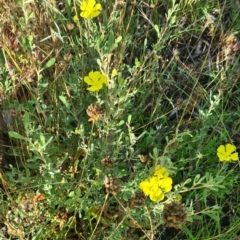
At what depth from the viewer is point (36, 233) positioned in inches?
55.6

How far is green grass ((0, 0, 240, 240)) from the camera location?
1385mm

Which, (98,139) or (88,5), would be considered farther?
(98,139)

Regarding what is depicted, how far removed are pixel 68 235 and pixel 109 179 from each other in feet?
1.51

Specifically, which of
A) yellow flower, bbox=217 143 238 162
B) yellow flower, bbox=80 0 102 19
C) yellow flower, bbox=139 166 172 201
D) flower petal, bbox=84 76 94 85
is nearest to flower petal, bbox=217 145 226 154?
yellow flower, bbox=217 143 238 162

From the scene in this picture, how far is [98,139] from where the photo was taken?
152 centimetres

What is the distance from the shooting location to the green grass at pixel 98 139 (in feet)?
4.54


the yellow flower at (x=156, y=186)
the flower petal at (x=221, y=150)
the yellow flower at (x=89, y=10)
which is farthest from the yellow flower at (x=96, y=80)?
the flower petal at (x=221, y=150)

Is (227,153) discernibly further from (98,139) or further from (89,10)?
(89,10)

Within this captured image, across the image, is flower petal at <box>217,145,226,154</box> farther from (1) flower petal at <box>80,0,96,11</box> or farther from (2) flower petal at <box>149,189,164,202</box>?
(1) flower petal at <box>80,0,96,11</box>

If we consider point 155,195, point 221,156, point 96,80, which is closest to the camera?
point 155,195

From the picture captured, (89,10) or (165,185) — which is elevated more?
(89,10)

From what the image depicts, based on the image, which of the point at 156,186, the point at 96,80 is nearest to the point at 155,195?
the point at 156,186

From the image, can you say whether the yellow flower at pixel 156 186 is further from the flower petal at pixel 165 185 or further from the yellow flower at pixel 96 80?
the yellow flower at pixel 96 80

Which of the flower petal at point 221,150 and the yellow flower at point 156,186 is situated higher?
the yellow flower at point 156,186
